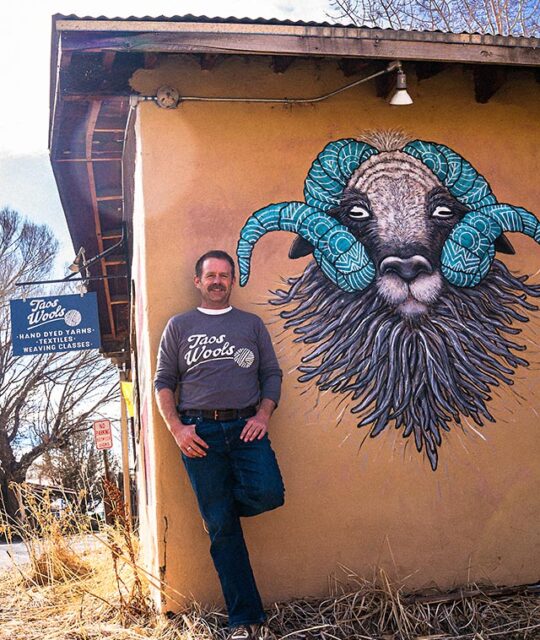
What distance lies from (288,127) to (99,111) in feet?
5.24

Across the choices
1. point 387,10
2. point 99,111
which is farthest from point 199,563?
point 387,10

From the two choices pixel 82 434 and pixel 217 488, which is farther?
pixel 82 434

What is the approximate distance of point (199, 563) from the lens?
528 centimetres

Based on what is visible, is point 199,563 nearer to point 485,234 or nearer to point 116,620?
point 116,620

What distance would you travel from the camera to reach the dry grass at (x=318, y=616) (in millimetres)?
4922

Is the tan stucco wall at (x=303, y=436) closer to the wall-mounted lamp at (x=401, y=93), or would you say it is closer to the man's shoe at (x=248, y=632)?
the wall-mounted lamp at (x=401, y=93)

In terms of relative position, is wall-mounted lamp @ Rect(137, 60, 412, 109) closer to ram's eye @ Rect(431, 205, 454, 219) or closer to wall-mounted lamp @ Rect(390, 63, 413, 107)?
wall-mounted lamp @ Rect(390, 63, 413, 107)

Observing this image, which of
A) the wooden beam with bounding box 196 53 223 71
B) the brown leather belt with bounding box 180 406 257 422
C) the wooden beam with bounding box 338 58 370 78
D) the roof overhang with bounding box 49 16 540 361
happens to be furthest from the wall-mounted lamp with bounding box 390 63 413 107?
the brown leather belt with bounding box 180 406 257 422

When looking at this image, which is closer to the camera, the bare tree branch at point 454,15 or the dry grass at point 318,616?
the dry grass at point 318,616

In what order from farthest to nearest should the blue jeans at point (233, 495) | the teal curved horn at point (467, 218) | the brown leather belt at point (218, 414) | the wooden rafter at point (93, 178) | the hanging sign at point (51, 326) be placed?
the hanging sign at point (51, 326), the wooden rafter at point (93, 178), the teal curved horn at point (467, 218), the brown leather belt at point (218, 414), the blue jeans at point (233, 495)

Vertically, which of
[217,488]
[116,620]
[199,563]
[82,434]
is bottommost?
[82,434]

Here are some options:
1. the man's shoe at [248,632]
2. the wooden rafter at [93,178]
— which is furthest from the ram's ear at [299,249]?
the man's shoe at [248,632]

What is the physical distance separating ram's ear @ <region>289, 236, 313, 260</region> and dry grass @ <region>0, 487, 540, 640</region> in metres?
1.99

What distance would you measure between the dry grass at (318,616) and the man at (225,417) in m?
0.34
